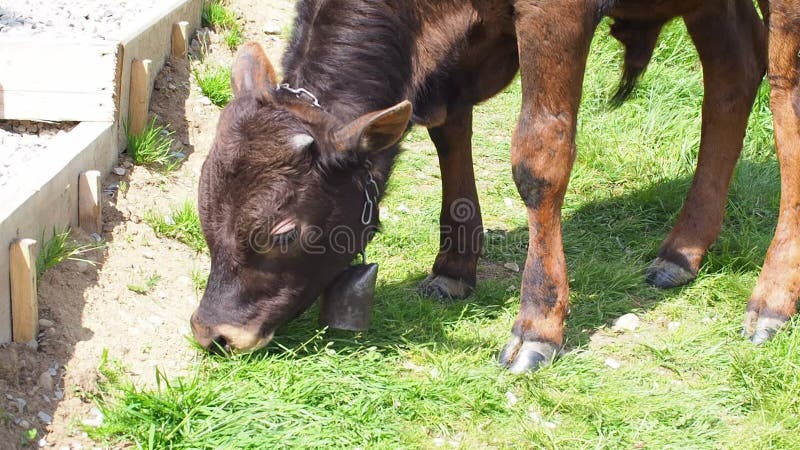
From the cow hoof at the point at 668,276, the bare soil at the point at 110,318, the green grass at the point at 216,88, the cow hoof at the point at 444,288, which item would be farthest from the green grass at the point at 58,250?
the cow hoof at the point at 668,276

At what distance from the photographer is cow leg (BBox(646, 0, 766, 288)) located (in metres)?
5.59

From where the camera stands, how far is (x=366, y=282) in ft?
15.0

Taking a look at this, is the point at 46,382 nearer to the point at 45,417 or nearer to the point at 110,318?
the point at 45,417

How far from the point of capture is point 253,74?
4484 millimetres

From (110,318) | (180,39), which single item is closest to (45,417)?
(110,318)

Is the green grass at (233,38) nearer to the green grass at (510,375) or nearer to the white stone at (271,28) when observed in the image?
the white stone at (271,28)

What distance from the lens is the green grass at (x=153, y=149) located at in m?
5.94

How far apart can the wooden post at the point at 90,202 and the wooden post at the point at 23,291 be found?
2.85ft

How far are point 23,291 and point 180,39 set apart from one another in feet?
10.7

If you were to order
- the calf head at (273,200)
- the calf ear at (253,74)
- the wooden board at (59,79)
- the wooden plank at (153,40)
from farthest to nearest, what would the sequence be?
the wooden plank at (153,40) < the wooden board at (59,79) < the calf ear at (253,74) < the calf head at (273,200)

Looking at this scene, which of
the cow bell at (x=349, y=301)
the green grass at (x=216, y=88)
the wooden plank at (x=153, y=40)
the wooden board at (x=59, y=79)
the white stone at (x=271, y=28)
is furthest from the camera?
the white stone at (x=271, y=28)

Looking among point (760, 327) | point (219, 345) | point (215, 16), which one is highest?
point (215, 16)

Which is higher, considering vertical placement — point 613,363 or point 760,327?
point 760,327

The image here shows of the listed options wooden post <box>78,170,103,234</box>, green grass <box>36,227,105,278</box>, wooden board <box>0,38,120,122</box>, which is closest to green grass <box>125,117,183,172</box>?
wooden board <box>0,38,120,122</box>
